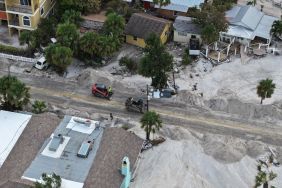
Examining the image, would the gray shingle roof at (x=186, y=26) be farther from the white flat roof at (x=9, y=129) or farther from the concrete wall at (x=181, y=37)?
the white flat roof at (x=9, y=129)

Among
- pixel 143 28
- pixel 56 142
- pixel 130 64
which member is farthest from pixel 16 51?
pixel 56 142

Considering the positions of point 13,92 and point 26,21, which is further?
point 26,21

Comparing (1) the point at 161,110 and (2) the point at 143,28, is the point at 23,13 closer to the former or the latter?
(2) the point at 143,28

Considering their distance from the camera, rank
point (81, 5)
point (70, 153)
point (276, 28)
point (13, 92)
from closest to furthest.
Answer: point (70, 153)
point (13, 92)
point (276, 28)
point (81, 5)

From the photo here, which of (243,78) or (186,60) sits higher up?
(186,60)

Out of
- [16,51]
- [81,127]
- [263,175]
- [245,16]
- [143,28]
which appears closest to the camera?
[263,175]

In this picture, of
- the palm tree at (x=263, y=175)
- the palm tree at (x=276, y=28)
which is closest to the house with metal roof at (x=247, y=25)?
the palm tree at (x=276, y=28)

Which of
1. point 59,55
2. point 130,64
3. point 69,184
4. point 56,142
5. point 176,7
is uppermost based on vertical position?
point 176,7
